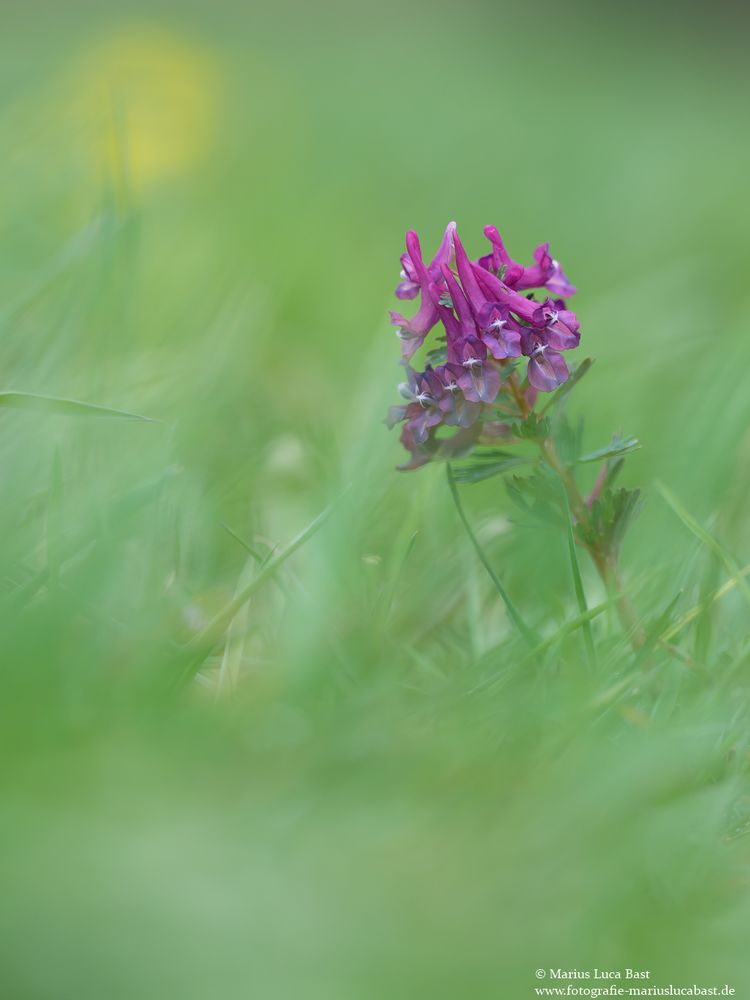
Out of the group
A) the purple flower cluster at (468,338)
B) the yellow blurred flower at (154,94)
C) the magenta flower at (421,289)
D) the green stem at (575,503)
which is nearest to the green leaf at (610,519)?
the green stem at (575,503)

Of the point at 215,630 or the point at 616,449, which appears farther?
the point at 616,449

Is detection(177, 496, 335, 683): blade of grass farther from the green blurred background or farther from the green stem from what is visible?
the green stem

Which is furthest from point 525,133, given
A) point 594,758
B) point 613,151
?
point 594,758

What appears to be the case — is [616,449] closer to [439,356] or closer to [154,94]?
[439,356]

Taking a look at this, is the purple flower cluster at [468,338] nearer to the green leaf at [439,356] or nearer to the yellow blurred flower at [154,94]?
the green leaf at [439,356]

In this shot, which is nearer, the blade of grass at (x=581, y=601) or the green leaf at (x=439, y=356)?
the blade of grass at (x=581, y=601)

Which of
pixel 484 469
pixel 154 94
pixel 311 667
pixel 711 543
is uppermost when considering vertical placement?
pixel 154 94

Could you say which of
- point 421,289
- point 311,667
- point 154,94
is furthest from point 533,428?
point 154,94
